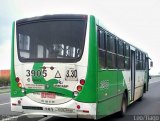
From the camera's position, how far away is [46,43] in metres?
10.8

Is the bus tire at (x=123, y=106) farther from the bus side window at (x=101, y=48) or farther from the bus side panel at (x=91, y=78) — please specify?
the bus side panel at (x=91, y=78)

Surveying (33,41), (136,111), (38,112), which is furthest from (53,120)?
(136,111)

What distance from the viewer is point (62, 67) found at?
10.3m

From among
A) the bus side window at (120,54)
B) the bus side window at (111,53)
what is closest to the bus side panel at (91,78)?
the bus side window at (111,53)

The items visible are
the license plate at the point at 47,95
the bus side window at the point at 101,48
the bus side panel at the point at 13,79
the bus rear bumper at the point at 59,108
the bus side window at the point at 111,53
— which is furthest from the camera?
the bus side window at the point at 111,53

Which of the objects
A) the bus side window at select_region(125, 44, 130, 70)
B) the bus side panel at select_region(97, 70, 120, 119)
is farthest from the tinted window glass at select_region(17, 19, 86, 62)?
the bus side window at select_region(125, 44, 130, 70)

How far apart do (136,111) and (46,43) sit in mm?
6834

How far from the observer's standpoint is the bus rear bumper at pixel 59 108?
10.0m

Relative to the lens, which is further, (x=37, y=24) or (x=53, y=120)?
(x=53, y=120)

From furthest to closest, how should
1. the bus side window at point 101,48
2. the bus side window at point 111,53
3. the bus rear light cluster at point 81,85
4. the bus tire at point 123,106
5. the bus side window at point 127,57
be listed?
1. the bus side window at point 127,57
2. the bus tire at point 123,106
3. the bus side window at point 111,53
4. the bus side window at point 101,48
5. the bus rear light cluster at point 81,85

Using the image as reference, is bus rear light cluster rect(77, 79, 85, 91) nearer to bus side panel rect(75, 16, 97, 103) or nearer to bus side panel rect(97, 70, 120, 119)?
bus side panel rect(75, 16, 97, 103)

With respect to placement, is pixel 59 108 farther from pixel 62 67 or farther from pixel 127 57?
pixel 127 57

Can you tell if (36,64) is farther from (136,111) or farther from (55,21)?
(136,111)

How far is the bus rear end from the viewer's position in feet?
33.3
